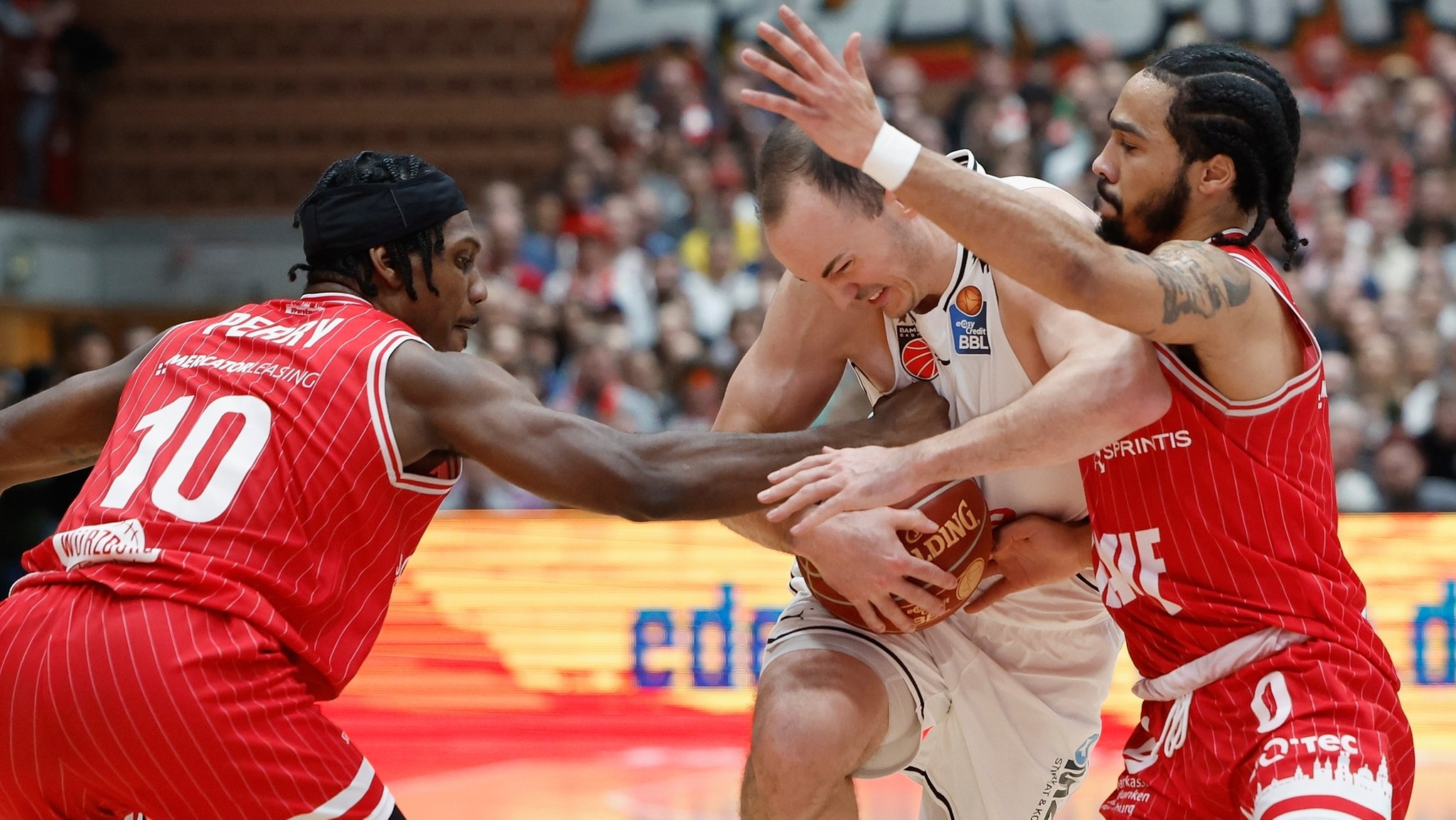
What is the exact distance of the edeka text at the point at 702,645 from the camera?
25.8 feet

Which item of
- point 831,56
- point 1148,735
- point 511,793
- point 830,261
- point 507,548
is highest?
point 831,56

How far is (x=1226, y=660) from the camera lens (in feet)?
11.6

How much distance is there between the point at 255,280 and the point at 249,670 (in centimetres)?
1293

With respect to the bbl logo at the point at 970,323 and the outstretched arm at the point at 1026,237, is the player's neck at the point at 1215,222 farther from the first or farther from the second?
A: the bbl logo at the point at 970,323

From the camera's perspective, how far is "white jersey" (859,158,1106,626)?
13.6ft

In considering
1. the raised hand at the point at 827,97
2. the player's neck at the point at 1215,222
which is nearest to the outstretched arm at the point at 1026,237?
the raised hand at the point at 827,97

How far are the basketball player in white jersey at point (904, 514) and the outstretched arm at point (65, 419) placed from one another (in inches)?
65.4

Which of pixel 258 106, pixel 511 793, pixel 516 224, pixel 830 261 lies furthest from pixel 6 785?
pixel 258 106

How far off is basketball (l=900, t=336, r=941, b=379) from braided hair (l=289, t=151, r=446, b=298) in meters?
1.28

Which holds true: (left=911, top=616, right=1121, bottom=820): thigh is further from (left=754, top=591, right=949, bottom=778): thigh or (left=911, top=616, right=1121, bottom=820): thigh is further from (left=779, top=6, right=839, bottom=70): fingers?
(left=779, top=6, right=839, bottom=70): fingers

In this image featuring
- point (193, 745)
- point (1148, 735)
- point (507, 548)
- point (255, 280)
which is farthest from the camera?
point (255, 280)

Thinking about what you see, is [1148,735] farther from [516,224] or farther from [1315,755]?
[516,224]

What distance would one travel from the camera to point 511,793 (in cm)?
672

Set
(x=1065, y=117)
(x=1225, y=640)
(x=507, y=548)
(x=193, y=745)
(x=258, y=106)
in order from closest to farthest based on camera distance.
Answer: (x=193, y=745), (x=1225, y=640), (x=507, y=548), (x=1065, y=117), (x=258, y=106)
